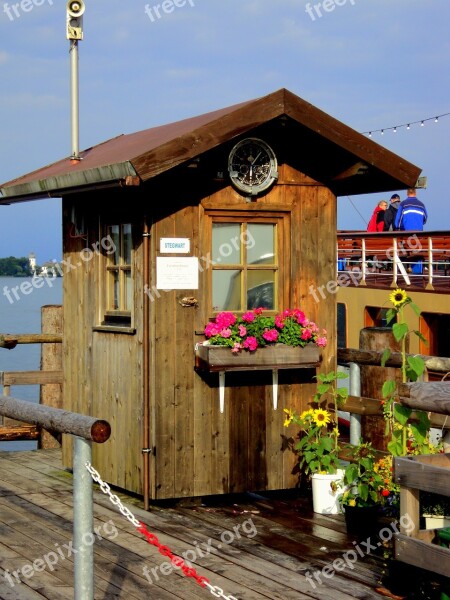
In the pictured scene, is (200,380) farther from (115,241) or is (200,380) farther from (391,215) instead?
(391,215)

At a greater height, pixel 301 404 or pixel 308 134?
pixel 308 134

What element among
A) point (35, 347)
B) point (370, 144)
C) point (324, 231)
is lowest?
Answer: point (35, 347)

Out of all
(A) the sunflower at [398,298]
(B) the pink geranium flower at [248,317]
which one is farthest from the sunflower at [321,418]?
(A) the sunflower at [398,298]

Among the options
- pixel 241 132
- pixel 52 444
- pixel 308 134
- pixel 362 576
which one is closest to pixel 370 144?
pixel 308 134

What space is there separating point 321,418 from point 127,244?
2190mm

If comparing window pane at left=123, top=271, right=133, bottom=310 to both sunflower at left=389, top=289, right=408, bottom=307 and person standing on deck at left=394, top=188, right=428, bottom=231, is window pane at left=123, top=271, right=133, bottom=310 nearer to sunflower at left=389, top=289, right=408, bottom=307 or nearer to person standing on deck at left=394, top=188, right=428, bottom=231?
sunflower at left=389, top=289, right=408, bottom=307

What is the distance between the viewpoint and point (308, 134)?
8.94 m

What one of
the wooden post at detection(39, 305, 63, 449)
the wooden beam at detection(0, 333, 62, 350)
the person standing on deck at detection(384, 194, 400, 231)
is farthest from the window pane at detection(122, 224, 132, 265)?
the person standing on deck at detection(384, 194, 400, 231)

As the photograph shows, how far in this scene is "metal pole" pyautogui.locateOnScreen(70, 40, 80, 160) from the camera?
984cm

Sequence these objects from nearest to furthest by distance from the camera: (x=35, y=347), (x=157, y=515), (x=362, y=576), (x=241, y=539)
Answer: (x=362, y=576) < (x=241, y=539) < (x=157, y=515) < (x=35, y=347)

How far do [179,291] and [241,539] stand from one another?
84.7 inches

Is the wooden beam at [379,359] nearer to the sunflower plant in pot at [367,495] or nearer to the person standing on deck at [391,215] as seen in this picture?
the sunflower plant in pot at [367,495]

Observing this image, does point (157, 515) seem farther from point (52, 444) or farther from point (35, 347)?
point (35, 347)

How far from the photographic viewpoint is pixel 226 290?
351 inches
